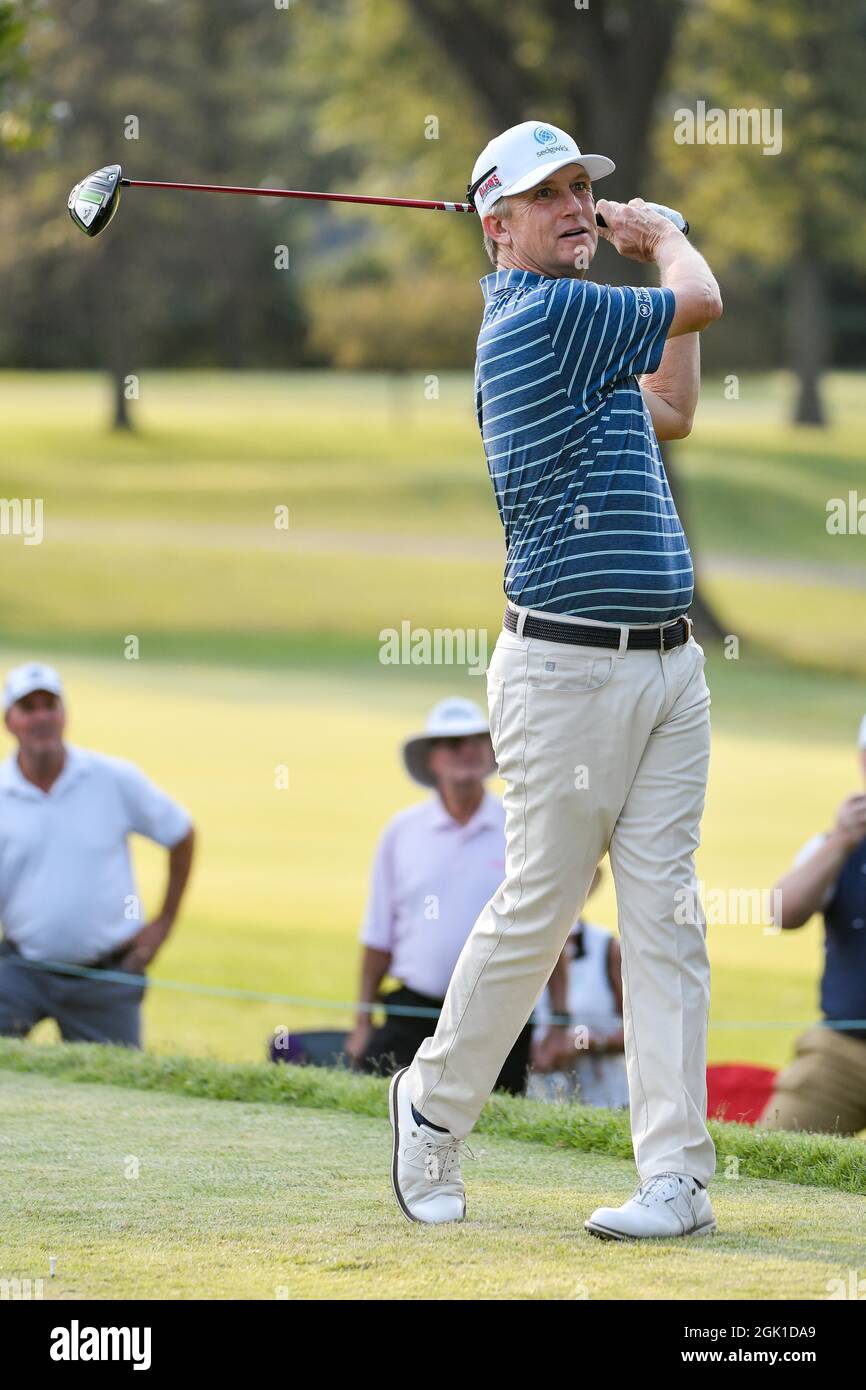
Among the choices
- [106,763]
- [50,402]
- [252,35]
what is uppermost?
[252,35]

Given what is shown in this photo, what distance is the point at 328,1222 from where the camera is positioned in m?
3.84

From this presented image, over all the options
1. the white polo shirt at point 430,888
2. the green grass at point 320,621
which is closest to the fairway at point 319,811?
the green grass at point 320,621

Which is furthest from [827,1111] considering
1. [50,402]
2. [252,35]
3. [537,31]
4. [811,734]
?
[50,402]

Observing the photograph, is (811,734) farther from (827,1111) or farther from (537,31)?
(827,1111)

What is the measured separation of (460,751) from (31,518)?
33.6 m

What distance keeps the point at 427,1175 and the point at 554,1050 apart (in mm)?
2976

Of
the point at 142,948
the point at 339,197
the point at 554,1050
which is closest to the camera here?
the point at 339,197

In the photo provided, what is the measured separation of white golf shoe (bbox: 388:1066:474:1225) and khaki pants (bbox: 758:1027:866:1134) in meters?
2.22

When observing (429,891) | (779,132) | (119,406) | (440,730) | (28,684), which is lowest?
(429,891)

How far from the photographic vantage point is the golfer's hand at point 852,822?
20.4 feet

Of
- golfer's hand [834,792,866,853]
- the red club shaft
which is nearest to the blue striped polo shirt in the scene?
the red club shaft

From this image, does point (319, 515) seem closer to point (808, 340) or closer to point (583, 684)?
point (808, 340)

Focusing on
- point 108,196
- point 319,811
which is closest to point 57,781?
point 108,196

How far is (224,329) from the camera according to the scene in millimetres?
58750
